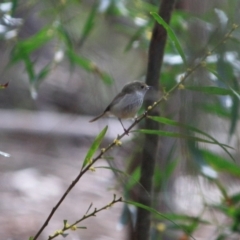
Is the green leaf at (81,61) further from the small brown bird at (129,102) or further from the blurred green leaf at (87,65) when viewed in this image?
the small brown bird at (129,102)

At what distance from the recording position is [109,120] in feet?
6.12

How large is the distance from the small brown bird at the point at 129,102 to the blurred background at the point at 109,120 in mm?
58

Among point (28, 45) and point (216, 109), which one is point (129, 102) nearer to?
point (216, 109)

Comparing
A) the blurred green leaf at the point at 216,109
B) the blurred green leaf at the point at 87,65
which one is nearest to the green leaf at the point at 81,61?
the blurred green leaf at the point at 87,65

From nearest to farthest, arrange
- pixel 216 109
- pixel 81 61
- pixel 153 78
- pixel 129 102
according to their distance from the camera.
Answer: pixel 129 102 < pixel 153 78 < pixel 216 109 < pixel 81 61

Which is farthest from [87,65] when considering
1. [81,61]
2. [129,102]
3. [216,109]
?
[129,102]

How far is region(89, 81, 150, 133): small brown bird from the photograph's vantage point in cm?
102

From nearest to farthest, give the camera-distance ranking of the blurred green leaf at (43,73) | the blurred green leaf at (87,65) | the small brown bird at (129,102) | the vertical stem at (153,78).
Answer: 1. the small brown bird at (129,102)
2. the vertical stem at (153,78)
3. the blurred green leaf at (87,65)
4. the blurred green leaf at (43,73)

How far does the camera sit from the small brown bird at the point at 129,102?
102cm

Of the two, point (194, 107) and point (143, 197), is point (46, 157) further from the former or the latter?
point (194, 107)

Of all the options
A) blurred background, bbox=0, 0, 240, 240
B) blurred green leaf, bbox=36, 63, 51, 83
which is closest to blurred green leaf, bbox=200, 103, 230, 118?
blurred background, bbox=0, 0, 240, 240

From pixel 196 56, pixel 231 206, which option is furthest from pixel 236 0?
pixel 231 206

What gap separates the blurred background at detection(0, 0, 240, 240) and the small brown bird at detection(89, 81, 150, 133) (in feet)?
0.19

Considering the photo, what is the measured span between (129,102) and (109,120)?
84 centimetres
